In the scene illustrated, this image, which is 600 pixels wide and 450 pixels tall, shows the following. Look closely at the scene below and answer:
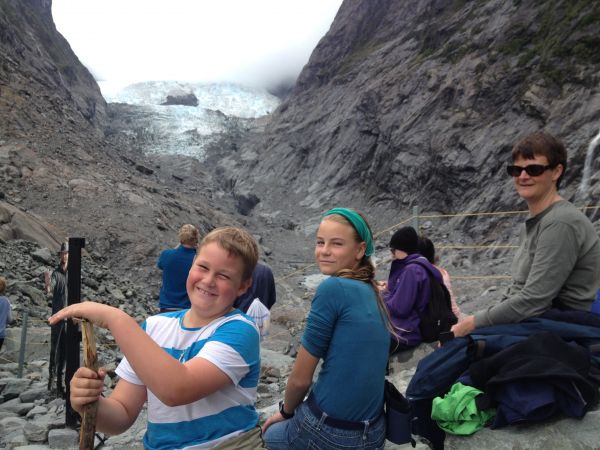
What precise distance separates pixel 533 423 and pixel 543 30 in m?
29.8

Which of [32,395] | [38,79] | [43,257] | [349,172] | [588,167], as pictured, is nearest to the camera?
[32,395]

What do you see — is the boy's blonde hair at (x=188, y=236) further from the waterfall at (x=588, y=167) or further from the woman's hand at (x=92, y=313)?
the waterfall at (x=588, y=167)

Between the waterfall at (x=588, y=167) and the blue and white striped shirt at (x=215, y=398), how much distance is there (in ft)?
59.4

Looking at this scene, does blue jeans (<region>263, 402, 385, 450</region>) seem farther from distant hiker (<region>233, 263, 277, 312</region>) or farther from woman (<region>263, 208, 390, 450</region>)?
distant hiker (<region>233, 263, 277, 312</region>)

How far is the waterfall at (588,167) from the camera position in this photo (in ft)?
56.0

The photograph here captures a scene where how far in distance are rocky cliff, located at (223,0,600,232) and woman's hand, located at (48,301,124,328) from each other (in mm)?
16954

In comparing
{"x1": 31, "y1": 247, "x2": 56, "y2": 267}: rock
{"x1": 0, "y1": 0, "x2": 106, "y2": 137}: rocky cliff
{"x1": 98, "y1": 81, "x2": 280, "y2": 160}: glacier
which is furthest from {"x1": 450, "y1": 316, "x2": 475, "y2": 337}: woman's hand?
{"x1": 98, "y1": 81, "x2": 280, "y2": 160}: glacier

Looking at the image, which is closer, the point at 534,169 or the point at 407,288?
the point at 534,169

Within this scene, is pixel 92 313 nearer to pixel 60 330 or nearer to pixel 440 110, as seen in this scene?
pixel 60 330

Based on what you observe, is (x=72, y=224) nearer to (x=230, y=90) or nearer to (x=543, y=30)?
(x=543, y=30)

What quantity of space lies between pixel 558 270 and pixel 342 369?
4.47 feet

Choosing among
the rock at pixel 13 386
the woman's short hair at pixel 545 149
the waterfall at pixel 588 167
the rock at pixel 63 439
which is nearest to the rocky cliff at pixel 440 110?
the waterfall at pixel 588 167

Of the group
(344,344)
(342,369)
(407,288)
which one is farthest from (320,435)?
(407,288)

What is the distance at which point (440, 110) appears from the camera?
30.7m
